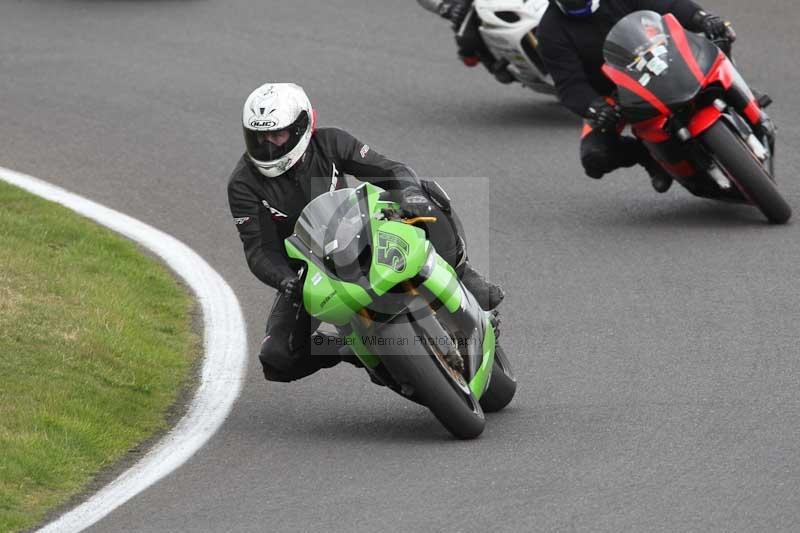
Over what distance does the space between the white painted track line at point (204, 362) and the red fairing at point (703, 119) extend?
10.7 ft

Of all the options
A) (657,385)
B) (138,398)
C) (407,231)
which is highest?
(407,231)

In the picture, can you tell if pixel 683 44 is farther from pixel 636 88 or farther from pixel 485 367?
pixel 485 367

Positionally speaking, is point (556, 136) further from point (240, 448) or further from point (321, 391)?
point (240, 448)

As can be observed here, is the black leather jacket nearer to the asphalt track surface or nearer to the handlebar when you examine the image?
the handlebar

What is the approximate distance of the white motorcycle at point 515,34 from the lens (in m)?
14.8

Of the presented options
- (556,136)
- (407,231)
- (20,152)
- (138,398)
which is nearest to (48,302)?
(138,398)

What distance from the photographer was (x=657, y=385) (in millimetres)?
8344

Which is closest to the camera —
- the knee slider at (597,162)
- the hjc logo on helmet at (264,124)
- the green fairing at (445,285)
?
the green fairing at (445,285)

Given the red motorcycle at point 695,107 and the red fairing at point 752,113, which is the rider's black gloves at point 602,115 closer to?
the red motorcycle at point 695,107

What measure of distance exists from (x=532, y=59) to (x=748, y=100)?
386cm

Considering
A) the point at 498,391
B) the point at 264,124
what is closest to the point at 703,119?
the point at 498,391

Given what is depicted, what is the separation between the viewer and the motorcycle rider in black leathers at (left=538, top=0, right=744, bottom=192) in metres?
11.8

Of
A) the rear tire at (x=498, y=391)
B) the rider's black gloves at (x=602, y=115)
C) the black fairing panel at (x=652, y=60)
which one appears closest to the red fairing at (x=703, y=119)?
the black fairing panel at (x=652, y=60)

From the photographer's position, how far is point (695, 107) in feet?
36.6
